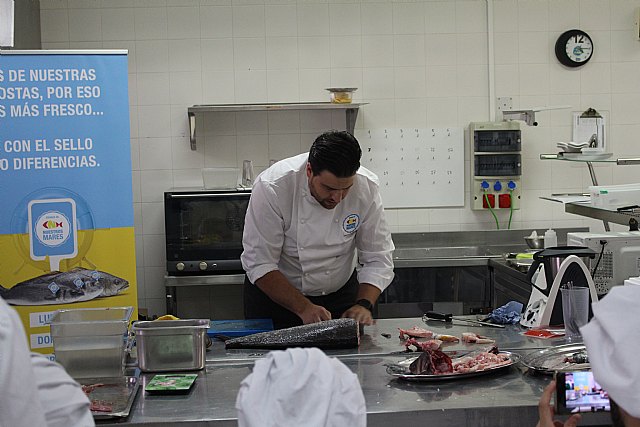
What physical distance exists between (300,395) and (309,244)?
7.73ft

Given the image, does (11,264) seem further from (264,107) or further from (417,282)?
(417,282)

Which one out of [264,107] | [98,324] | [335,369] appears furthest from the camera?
[264,107]

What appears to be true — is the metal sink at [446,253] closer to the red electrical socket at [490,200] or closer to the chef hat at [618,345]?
the red electrical socket at [490,200]

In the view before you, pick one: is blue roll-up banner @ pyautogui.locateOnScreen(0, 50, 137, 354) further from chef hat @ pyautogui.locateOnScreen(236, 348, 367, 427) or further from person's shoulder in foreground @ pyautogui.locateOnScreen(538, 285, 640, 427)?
person's shoulder in foreground @ pyautogui.locateOnScreen(538, 285, 640, 427)

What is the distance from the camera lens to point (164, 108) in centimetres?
562

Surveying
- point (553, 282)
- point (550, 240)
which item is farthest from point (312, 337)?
point (550, 240)

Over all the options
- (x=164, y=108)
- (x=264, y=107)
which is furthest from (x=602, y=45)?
(x=164, y=108)

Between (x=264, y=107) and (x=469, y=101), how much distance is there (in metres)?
1.39

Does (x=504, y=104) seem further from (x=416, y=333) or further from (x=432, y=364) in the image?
(x=432, y=364)

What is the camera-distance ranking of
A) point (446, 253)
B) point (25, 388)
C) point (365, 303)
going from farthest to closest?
point (446, 253) < point (365, 303) < point (25, 388)

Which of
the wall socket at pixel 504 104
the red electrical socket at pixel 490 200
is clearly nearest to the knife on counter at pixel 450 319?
the red electrical socket at pixel 490 200

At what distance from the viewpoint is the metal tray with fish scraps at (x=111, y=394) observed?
7.64 feet

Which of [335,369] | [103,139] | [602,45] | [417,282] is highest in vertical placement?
[602,45]

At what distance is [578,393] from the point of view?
2.11 metres
